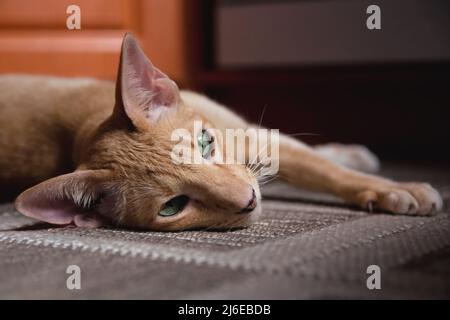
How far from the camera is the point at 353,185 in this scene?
1341mm

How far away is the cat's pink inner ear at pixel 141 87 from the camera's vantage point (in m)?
1.11

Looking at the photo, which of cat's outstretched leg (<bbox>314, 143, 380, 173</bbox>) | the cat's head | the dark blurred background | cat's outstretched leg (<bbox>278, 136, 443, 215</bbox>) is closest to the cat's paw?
cat's outstretched leg (<bbox>278, 136, 443, 215</bbox>)

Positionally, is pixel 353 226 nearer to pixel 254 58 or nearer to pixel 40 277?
pixel 40 277

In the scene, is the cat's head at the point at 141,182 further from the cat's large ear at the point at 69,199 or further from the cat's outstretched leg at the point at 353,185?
the cat's outstretched leg at the point at 353,185

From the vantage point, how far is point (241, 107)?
2.76m

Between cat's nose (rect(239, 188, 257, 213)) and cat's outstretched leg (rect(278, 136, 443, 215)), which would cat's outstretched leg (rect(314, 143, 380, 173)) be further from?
cat's nose (rect(239, 188, 257, 213))

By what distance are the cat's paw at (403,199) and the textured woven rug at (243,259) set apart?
0.10 ft

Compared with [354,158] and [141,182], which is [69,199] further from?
[354,158]

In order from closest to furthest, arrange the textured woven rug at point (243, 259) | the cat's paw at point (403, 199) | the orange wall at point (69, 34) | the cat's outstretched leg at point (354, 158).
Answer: the textured woven rug at point (243, 259) → the cat's paw at point (403, 199) → the cat's outstretched leg at point (354, 158) → the orange wall at point (69, 34)

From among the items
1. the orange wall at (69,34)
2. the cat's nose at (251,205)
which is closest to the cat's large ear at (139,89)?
the cat's nose at (251,205)

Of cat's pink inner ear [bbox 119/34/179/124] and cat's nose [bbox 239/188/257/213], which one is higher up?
cat's pink inner ear [bbox 119/34/179/124]

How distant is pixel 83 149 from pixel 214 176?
31cm

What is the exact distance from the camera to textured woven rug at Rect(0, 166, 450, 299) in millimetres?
796

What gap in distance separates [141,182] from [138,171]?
19 mm
